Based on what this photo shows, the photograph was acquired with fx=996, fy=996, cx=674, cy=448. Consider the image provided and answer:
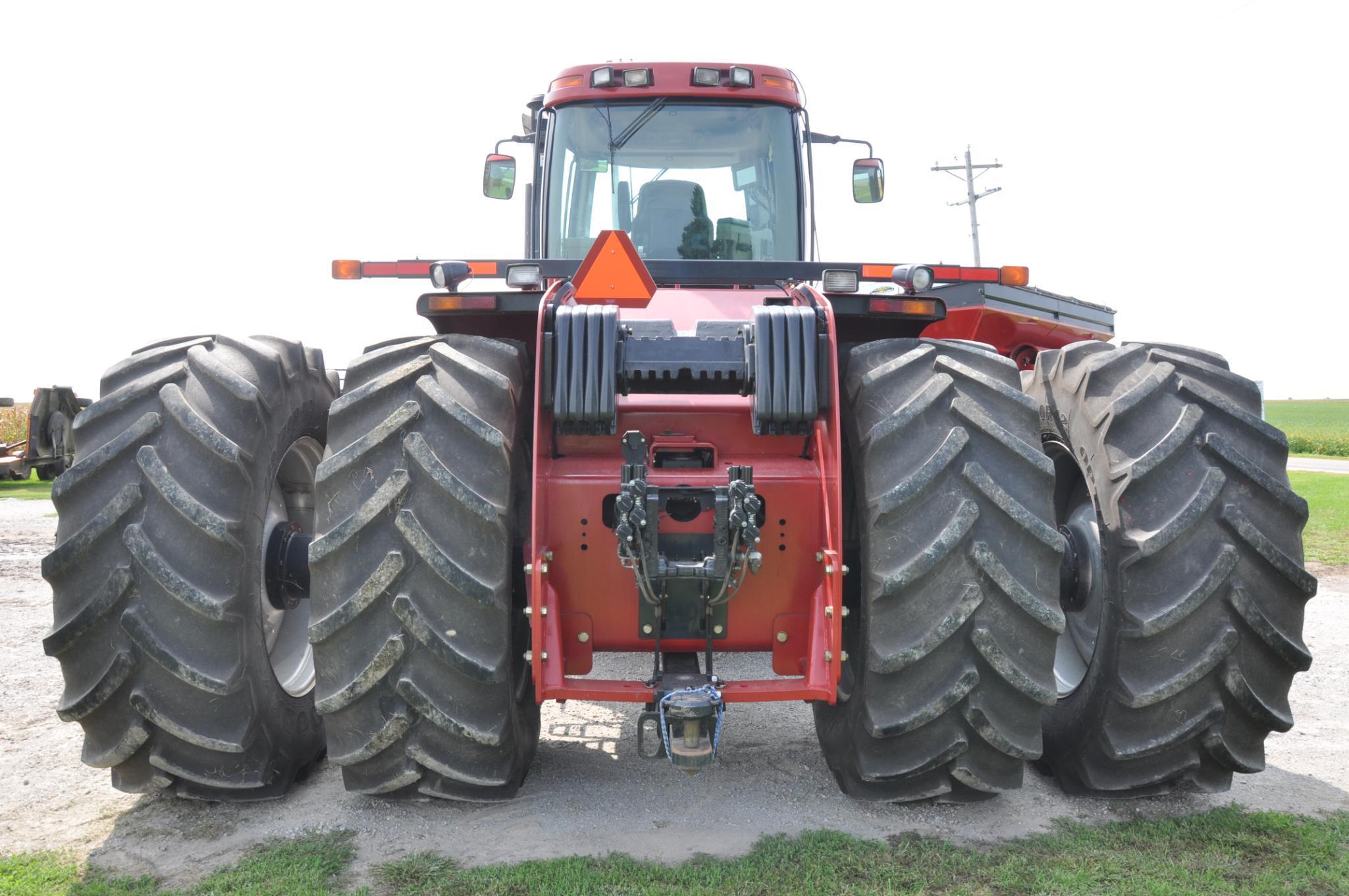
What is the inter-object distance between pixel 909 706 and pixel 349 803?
209 cm

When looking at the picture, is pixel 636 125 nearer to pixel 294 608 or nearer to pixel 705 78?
pixel 705 78

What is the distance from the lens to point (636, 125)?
524cm

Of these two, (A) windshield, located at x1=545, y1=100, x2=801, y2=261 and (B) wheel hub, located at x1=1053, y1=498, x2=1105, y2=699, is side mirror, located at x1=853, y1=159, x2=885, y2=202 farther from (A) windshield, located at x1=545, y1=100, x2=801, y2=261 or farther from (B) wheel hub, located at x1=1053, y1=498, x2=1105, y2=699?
(B) wheel hub, located at x1=1053, y1=498, x2=1105, y2=699

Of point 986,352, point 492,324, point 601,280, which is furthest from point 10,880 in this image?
point 986,352

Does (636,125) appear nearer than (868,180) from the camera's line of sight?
Yes

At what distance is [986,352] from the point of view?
351 centimetres

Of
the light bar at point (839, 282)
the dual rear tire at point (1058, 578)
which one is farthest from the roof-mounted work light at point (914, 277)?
the dual rear tire at point (1058, 578)

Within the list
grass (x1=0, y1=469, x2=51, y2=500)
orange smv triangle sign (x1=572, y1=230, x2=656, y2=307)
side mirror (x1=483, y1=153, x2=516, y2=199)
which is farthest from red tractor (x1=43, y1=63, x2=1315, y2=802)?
grass (x1=0, y1=469, x2=51, y2=500)

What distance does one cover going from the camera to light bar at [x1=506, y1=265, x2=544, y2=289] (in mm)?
3666

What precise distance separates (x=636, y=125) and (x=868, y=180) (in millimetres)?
1710

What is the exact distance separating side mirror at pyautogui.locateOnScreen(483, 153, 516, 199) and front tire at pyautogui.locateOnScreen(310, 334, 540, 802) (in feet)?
10.0

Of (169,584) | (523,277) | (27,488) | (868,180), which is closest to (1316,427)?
(868,180)

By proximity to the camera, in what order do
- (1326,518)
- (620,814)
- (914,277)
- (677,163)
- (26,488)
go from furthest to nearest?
(26,488) → (1326,518) → (677,163) → (914,277) → (620,814)

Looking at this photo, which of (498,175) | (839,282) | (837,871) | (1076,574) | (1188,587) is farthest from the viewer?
(498,175)
